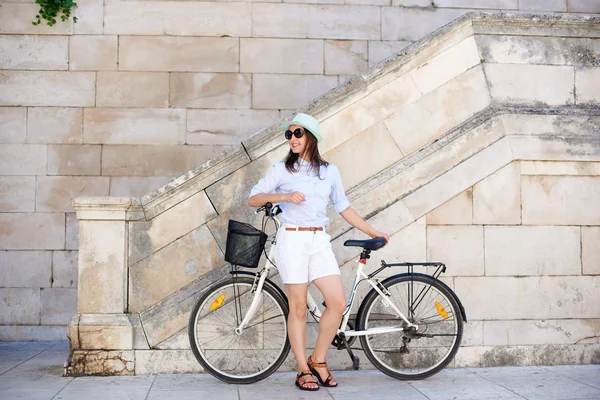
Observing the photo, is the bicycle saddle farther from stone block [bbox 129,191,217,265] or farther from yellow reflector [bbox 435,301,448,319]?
stone block [bbox 129,191,217,265]

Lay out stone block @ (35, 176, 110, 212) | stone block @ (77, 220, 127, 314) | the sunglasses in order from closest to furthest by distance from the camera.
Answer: the sunglasses < stone block @ (77, 220, 127, 314) < stone block @ (35, 176, 110, 212)

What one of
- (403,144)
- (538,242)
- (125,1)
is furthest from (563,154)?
(125,1)

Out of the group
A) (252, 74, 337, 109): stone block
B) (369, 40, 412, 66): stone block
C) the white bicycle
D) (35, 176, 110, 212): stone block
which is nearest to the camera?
the white bicycle

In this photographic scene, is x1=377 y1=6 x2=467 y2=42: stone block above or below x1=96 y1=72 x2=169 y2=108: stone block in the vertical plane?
above

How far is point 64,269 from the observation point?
7680mm

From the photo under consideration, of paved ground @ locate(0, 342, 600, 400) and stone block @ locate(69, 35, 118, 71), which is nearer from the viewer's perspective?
paved ground @ locate(0, 342, 600, 400)

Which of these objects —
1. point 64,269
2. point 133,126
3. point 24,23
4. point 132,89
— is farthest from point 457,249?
point 24,23

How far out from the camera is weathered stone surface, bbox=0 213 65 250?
764 centimetres

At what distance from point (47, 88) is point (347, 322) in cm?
464

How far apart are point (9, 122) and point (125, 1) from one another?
187cm

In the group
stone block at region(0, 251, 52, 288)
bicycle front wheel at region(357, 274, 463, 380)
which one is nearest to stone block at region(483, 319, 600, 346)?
bicycle front wheel at region(357, 274, 463, 380)

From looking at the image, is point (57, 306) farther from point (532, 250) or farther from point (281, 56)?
point (532, 250)

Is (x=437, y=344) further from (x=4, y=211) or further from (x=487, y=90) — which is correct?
(x=4, y=211)

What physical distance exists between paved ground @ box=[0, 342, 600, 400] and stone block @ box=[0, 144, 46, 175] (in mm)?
2596
